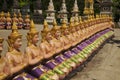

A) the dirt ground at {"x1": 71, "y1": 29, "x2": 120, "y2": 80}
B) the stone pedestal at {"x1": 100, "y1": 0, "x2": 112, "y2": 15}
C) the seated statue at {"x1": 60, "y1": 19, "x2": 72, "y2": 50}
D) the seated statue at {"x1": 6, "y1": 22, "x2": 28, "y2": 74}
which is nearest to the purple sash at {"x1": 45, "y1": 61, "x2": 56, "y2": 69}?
the seated statue at {"x1": 60, "y1": 19, "x2": 72, "y2": 50}

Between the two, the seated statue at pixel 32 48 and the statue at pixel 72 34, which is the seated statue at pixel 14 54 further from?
the statue at pixel 72 34

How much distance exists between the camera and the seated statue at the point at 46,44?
662cm

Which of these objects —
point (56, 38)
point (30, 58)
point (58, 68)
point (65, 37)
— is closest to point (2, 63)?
point (30, 58)

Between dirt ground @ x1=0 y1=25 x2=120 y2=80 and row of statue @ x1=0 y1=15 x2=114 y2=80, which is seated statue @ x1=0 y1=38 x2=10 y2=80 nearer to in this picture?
row of statue @ x1=0 y1=15 x2=114 y2=80

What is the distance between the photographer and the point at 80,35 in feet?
34.7

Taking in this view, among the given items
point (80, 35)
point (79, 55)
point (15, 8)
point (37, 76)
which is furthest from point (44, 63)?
point (15, 8)

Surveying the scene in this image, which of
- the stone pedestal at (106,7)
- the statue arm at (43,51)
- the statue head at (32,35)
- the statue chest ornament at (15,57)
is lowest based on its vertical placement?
the stone pedestal at (106,7)

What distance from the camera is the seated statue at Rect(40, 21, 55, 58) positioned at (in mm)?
6621

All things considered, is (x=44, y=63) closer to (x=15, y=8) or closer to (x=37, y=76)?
(x=37, y=76)

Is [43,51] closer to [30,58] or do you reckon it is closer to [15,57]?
[30,58]

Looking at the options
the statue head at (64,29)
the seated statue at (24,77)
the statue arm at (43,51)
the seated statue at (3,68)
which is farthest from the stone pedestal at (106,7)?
the seated statue at (3,68)

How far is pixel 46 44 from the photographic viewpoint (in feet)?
22.2

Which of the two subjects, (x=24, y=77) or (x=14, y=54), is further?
(x=24, y=77)

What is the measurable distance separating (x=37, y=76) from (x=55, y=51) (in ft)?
4.59
